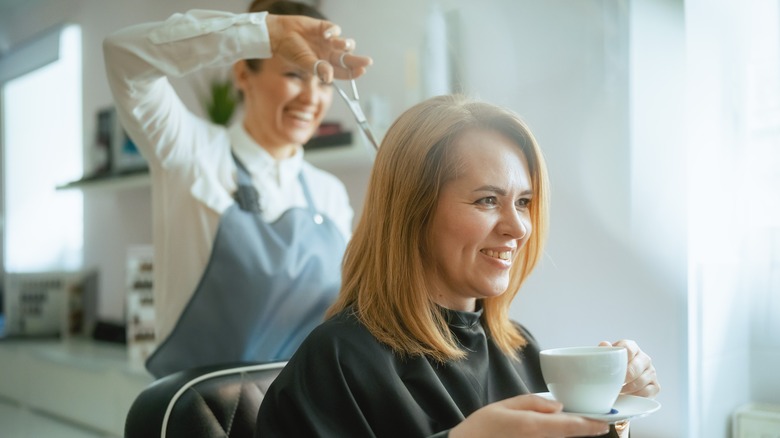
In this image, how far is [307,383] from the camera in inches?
30.1

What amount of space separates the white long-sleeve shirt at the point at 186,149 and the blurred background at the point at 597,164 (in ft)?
0.74

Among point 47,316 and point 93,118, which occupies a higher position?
point 93,118

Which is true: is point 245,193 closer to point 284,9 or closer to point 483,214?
point 284,9

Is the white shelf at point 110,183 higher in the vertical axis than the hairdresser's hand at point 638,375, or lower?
higher

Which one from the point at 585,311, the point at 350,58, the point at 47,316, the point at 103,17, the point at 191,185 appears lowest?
the point at 47,316

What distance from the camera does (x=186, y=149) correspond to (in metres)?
1.18

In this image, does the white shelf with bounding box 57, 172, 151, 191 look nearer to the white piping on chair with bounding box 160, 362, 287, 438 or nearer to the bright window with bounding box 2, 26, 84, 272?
the bright window with bounding box 2, 26, 84, 272

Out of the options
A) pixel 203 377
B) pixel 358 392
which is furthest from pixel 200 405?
pixel 358 392

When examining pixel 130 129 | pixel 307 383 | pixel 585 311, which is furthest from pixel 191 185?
pixel 585 311

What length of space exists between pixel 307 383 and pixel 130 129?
22.7 inches

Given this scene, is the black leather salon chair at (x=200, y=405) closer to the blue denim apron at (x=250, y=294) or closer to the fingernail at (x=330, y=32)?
the blue denim apron at (x=250, y=294)

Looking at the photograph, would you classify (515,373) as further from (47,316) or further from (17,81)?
(47,316)

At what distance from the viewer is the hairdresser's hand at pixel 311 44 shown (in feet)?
3.25

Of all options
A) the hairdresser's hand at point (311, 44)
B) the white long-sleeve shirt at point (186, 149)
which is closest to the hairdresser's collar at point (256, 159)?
the white long-sleeve shirt at point (186, 149)
